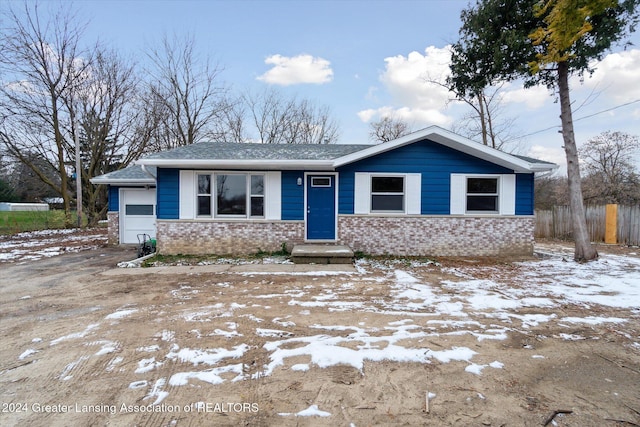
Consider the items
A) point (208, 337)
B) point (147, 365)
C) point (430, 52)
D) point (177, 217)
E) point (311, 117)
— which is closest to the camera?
point (147, 365)

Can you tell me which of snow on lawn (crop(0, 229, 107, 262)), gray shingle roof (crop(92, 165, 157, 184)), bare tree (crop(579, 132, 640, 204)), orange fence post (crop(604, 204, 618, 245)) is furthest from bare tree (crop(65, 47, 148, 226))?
bare tree (crop(579, 132, 640, 204))

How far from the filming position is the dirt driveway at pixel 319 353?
92.2 inches

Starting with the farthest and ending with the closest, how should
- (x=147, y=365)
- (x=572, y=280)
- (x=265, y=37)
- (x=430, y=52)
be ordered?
1. (x=430, y=52)
2. (x=265, y=37)
3. (x=572, y=280)
4. (x=147, y=365)

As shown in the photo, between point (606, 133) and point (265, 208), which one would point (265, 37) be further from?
point (606, 133)

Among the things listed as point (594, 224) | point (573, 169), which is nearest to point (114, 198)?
point (573, 169)

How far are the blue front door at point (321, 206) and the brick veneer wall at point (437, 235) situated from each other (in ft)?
1.07

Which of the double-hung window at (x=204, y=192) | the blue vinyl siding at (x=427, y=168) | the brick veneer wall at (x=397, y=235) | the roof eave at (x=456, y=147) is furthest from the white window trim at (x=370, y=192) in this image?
the double-hung window at (x=204, y=192)

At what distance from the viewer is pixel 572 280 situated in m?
6.59

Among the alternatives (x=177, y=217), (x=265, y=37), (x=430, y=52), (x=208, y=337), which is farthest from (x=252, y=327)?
(x=430, y=52)

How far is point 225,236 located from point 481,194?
769 cm

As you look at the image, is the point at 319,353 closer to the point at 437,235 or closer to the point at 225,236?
the point at 225,236

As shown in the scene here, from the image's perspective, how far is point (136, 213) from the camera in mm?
11281

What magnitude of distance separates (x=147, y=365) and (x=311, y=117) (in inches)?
979

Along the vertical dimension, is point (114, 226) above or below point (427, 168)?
below
